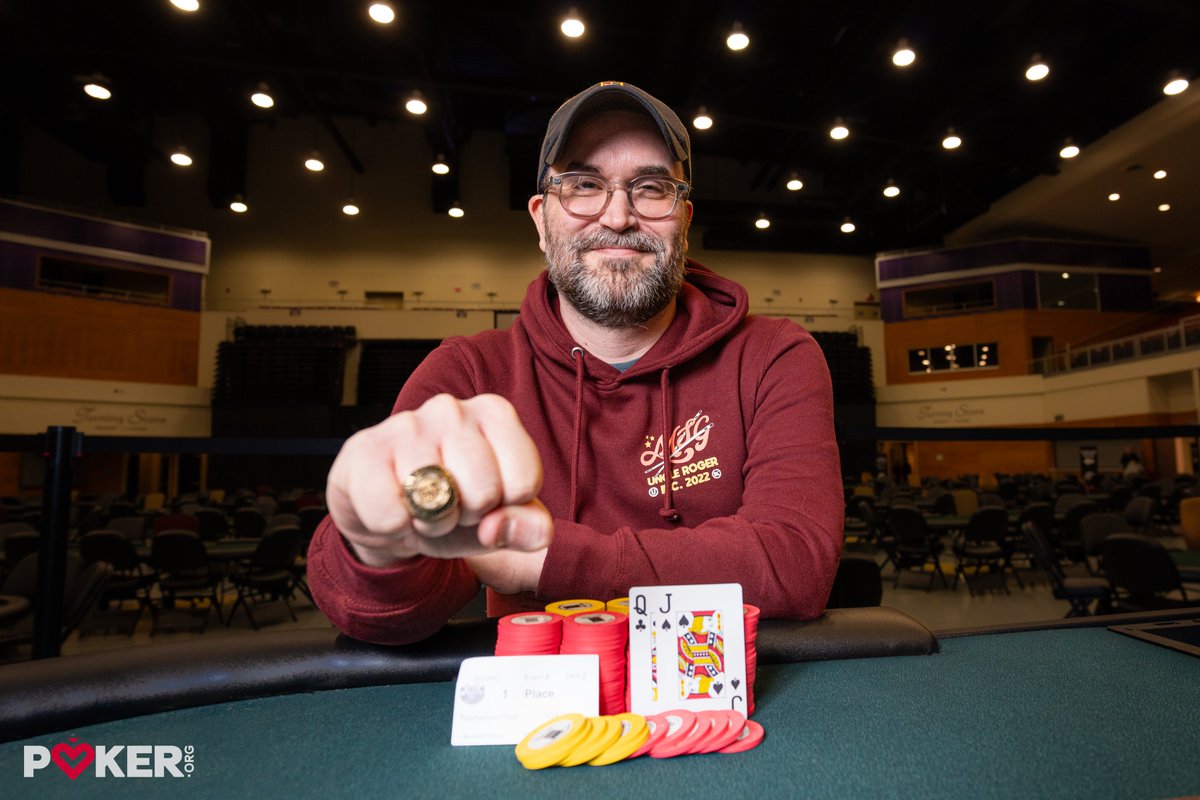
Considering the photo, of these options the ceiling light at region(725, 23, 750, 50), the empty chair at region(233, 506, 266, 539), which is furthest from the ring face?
the ceiling light at region(725, 23, 750, 50)

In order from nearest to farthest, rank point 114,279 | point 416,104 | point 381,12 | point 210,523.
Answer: point 210,523 → point 381,12 → point 416,104 → point 114,279

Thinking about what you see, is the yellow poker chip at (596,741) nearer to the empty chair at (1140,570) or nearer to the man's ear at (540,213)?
the man's ear at (540,213)

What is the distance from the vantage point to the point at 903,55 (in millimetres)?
11727

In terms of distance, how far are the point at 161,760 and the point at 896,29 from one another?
45.5 feet

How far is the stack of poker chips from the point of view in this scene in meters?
0.64

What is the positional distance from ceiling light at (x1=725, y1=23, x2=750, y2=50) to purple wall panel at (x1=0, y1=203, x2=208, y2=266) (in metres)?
15.2

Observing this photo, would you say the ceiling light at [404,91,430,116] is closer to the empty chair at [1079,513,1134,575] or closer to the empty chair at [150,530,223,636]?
the empty chair at [150,530,223,636]

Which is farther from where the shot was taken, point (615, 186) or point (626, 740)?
point (615, 186)

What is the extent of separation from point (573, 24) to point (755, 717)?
1268cm

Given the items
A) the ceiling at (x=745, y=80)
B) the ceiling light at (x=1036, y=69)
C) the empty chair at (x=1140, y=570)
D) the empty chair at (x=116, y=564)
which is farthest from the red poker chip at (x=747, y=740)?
the ceiling light at (x=1036, y=69)

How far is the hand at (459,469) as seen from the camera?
0.50 metres

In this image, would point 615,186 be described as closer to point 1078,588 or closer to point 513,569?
point 513,569

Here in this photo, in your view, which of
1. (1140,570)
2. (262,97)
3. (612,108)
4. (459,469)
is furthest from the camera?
(262,97)

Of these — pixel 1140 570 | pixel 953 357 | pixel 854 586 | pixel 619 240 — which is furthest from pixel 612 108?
pixel 953 357
